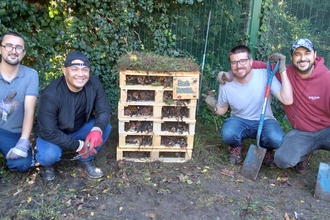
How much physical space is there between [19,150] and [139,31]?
2.72 meters

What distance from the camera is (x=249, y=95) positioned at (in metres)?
3.66

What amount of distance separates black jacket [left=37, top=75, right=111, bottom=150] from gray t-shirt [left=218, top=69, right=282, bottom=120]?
1.35 metres

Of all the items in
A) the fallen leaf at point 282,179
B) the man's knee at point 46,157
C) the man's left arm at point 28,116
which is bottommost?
the fallen leaf at point 282,179

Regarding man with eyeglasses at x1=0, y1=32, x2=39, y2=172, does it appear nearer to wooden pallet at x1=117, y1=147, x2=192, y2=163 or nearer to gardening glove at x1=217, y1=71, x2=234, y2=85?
wooden pallet at x1=117, y1=147, x2=192, y2=163

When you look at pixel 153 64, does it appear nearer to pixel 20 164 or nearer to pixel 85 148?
pixel 85 148

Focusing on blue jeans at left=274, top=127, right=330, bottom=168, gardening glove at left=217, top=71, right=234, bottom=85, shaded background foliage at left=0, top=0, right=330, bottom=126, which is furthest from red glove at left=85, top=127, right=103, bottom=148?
blue jeans at left=274, top=127, right=330, bottom=168

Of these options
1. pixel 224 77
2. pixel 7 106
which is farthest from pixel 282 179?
pixel 7 106

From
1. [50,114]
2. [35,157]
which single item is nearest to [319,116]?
[50,114]

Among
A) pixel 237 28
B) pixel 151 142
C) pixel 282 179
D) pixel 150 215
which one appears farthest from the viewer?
pixel 237 28

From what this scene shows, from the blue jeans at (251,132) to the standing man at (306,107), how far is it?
11 centimetres

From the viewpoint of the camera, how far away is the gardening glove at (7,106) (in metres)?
3.18

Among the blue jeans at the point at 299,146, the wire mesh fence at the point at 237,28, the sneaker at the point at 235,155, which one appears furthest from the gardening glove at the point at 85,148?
the wire mesh fence at the point at 237,28

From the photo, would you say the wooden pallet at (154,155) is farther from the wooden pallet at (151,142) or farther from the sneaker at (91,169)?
the sneaker at (91,169)

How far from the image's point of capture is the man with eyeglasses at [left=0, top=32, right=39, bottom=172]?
3.13 m
